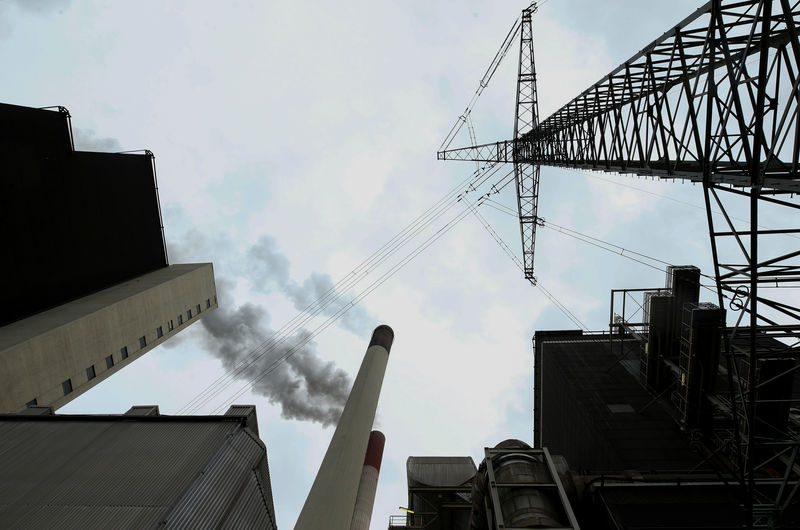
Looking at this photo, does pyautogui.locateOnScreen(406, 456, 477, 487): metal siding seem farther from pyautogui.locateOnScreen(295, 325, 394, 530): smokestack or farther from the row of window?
the row of window

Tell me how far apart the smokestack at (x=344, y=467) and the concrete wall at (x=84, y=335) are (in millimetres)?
14149

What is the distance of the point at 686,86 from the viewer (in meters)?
8.62

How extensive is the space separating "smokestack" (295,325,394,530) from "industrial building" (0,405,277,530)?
226 centimetres

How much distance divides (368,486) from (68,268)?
2089 cm

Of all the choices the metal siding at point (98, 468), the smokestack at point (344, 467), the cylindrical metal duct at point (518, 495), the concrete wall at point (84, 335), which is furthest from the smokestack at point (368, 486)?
the concrete wall at point (84, 335)

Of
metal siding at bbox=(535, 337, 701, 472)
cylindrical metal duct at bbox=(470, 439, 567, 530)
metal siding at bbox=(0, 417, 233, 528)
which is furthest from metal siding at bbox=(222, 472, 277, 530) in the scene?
metal siding at bbox=(535, 337, 701, 472)

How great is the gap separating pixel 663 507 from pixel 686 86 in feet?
37.1

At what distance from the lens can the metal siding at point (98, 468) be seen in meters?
9.54

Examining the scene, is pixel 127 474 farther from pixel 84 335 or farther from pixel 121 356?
pixel 121 356

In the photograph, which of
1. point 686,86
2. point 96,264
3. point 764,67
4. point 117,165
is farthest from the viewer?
point 117,165

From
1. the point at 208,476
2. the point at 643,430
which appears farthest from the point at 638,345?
the point at 208,476

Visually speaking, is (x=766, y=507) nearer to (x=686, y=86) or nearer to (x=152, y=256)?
(x=686, y=86)

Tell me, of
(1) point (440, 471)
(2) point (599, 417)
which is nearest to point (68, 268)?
(1) point (440, 471)

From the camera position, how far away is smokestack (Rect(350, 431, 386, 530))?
52.2 ft
